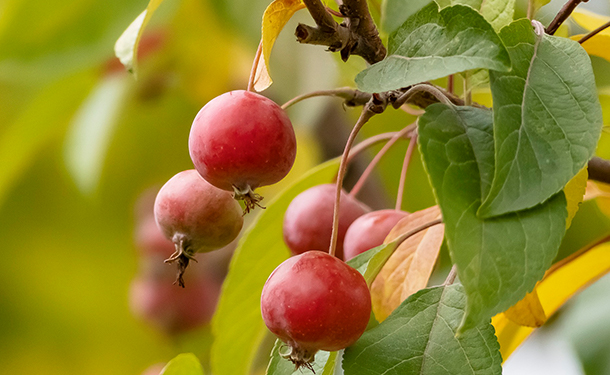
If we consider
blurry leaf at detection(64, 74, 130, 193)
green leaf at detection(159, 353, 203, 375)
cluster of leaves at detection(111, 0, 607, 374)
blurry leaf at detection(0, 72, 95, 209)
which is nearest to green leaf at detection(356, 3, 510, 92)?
cluster of leaves at detection(111, 0, 607, 374)

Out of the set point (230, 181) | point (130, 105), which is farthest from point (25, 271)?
point (230, 181)

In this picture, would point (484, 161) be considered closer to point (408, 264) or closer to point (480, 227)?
point (480, 227)

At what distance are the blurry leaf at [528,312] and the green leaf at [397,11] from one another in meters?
0.32

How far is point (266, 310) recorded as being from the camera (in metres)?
0.52

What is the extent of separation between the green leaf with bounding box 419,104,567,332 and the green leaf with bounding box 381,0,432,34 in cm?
8

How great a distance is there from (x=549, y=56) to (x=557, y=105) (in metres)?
0.05

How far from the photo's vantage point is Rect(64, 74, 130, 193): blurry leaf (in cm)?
141

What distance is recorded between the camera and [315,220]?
77 centimetres

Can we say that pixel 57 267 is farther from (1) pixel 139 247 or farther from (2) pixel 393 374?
(2) pixel 393 374

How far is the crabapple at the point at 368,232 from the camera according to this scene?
2.31ft

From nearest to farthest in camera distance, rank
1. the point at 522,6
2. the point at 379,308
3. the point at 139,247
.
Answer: the point at 379,308 < the point at 522,6 < the point at 139,247

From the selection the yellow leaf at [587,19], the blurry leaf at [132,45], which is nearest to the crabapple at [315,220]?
the blurry leaf at [132,45]

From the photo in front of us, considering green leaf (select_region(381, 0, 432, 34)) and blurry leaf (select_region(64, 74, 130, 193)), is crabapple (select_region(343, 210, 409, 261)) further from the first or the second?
blurry leaf (select_region(64, 74, 130, 193))

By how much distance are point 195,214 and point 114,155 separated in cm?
167
